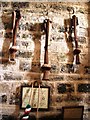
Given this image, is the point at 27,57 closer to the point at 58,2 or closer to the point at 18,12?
the point at 18,12

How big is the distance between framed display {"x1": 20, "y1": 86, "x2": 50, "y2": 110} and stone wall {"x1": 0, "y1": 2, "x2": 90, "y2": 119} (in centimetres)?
5

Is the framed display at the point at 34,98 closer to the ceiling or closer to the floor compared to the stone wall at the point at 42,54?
closer to the floor

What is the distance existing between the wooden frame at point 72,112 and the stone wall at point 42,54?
9 cm

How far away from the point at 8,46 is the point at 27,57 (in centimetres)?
21

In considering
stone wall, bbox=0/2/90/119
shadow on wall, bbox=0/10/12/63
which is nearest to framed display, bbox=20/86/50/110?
stone wall, bbox=0/2/90/119

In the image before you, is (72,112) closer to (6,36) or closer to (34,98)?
(34,98)

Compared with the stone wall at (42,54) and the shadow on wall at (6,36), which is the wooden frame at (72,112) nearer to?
the stone wall at (42,54)

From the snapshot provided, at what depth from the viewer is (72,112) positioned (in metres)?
2.10

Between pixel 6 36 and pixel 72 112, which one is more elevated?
pixel 6 36

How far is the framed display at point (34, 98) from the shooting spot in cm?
216

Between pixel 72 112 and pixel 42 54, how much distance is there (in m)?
0.61

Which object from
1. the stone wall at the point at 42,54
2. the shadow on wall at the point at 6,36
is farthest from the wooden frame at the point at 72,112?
the shadow on wall at the point at 6,36

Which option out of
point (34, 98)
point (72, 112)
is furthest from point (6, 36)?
point (72, 112)

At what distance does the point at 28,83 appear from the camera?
221cm
